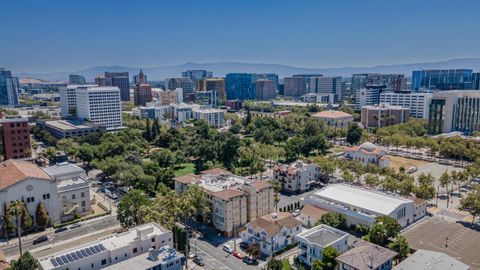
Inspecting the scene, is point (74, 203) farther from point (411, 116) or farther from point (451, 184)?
point (411, 116)

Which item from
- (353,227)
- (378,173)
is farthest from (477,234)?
(378,173)

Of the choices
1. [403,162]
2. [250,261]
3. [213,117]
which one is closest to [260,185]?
[250,261]

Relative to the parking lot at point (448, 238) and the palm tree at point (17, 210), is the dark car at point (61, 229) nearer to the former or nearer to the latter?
the palm tree at point (17, 210)

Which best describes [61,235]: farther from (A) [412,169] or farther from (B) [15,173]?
(A) [412,169]

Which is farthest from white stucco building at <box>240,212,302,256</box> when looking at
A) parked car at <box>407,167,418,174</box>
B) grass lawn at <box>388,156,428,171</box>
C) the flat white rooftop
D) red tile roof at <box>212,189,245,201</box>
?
grass lawn at <box>388,156,428,171</box>

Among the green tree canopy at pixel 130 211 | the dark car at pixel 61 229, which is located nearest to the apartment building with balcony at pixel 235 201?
the green tree canopy at pixel 130 211
